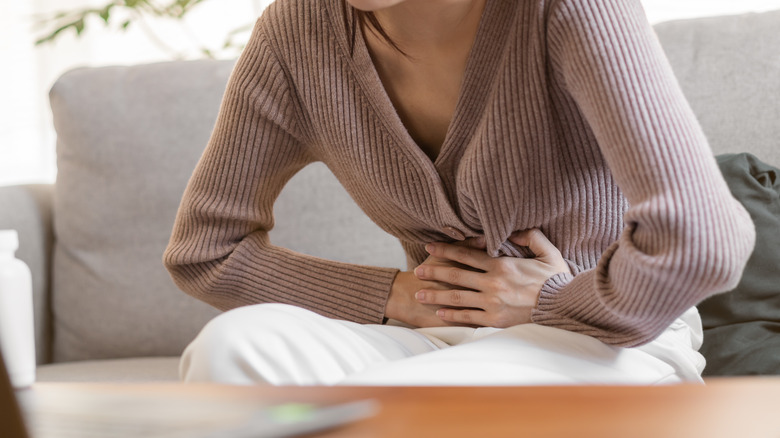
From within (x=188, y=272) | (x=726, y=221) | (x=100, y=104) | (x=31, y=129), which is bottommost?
(x=31, y=129)

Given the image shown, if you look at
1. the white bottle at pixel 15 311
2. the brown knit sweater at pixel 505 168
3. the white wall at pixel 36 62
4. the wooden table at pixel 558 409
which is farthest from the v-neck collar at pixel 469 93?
the white wall at pixel 36 62

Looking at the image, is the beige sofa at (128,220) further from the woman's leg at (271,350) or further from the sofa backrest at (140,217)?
the woman's leg at (271,350)

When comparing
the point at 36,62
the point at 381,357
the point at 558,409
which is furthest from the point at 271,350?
the point at 36,62

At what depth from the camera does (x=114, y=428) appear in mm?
346

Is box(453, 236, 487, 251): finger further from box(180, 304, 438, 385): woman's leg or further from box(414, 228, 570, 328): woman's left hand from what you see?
box(180, 304, 438, 385): woman's leg

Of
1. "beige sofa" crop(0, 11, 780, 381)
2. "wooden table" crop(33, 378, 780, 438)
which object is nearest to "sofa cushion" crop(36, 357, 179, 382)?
"beige sofa" crop(0, 11, 780, 381)

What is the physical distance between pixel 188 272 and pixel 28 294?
25 centimetres

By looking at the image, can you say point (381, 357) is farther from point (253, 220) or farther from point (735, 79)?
point (735, 79)

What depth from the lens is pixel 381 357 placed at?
0.78 metres

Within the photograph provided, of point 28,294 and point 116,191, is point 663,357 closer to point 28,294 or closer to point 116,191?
point 28,294

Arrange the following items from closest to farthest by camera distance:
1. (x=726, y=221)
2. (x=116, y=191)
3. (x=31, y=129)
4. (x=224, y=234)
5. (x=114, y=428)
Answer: (x=114, y=428), (x=726, y=221), (x=224, y=234), (x=116, y=191), (x=31, y=129)

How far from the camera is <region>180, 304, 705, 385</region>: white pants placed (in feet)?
2.06

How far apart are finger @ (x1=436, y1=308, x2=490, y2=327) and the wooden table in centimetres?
56

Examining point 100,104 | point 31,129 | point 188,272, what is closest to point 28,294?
point 188,272
